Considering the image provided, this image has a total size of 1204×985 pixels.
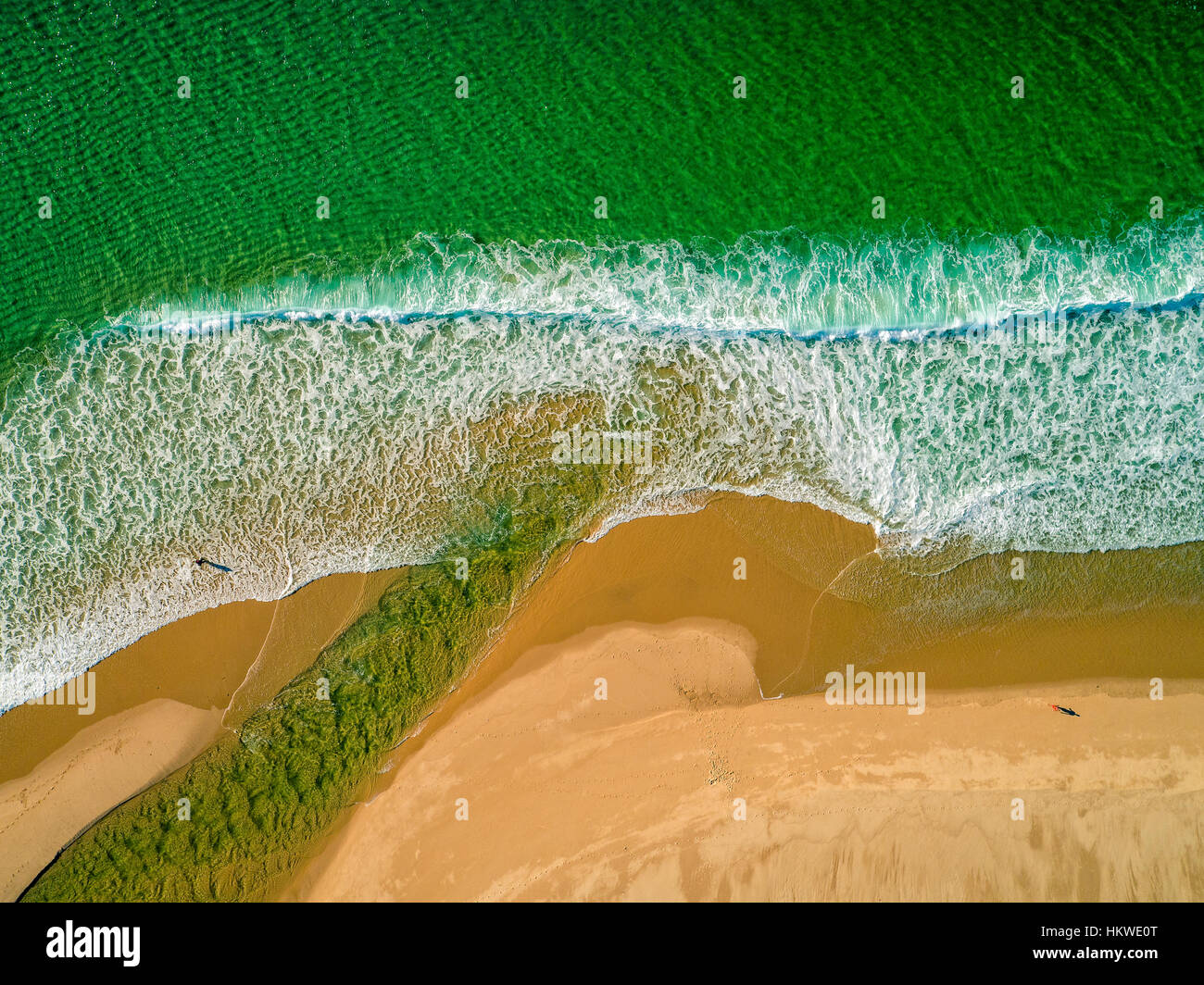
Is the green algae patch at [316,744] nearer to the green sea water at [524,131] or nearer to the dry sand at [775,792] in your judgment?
the dry sand at [775,792]

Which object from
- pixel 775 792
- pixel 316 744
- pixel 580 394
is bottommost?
pixel 775 792

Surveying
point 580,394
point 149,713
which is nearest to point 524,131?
point 580,394

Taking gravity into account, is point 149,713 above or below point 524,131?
below

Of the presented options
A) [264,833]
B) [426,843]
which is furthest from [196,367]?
[426,843]

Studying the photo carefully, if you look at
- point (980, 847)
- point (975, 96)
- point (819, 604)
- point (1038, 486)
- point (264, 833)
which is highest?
point (975, 96)

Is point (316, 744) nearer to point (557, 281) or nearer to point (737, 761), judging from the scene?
point (737, 761)

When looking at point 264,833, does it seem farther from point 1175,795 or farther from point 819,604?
point 1175,795
